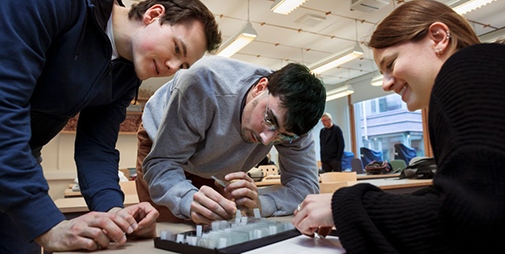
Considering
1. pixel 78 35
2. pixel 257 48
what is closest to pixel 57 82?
pixel 78 35

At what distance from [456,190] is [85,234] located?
603 millimetres

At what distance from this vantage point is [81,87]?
87 cm

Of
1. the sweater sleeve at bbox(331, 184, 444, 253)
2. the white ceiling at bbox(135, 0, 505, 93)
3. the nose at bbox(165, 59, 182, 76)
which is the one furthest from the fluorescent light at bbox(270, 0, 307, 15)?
the sweater sleeve at bbox(331, 184, 444, 253)

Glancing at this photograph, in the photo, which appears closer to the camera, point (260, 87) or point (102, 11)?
point (102, 11)

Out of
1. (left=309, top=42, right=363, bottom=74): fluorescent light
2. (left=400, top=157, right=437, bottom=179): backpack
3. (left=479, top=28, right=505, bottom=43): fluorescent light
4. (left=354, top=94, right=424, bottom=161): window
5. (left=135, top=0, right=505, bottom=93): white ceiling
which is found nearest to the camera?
(left=400, top=157, right=437, bottom=179): backpack

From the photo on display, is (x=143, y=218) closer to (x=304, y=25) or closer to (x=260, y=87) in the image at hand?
(x=260, y=87)

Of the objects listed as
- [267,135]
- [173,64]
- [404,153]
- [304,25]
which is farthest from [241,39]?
[404,153]

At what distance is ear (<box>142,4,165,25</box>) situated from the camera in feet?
3.14

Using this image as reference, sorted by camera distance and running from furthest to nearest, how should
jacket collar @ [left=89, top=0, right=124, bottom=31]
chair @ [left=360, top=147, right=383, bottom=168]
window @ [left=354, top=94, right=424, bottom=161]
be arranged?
window @ [left=354, top=94, right=424, bottom=161] → chair @ [left=360, top=147, right=383, bottom=168] → jacket collar @ [left=89, top=0, right=124, bottom=31]

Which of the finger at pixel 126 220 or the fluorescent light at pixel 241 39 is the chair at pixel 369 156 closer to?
the fluorescent light at pixel 241 39

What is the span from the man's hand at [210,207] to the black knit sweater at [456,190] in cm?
36

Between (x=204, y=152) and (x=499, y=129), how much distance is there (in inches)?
36.1

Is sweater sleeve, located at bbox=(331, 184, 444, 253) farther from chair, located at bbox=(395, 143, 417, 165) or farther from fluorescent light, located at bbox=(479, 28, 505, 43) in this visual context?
chair, located at bbox=(395, 143, 417, 165)

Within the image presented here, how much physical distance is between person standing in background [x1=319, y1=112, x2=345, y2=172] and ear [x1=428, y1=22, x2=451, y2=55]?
5.57 metres
